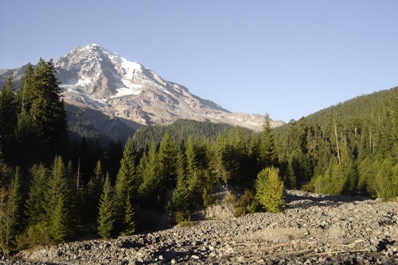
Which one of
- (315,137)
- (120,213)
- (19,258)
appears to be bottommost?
(19,258)

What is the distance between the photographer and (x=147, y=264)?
93.0 feet

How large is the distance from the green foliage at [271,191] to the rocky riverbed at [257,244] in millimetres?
4208

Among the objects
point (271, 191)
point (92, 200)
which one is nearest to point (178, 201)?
point (92, 200)

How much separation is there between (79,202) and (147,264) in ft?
56.5

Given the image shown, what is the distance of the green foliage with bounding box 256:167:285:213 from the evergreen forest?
0.48 ft

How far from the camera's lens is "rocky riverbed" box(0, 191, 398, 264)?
28.2 meters

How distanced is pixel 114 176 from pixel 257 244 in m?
37.6

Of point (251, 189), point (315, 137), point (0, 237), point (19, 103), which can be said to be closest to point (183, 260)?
point (0, 237)

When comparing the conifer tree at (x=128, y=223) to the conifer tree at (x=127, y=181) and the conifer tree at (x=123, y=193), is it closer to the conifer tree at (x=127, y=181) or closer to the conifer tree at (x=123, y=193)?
the conifer tree at (x=123, y=193)

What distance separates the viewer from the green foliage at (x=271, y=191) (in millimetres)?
52000

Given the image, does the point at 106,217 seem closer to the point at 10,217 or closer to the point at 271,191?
the point at 10,217

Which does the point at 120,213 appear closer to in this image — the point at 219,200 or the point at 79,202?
the point at 79,202

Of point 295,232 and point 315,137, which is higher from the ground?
point 315,137

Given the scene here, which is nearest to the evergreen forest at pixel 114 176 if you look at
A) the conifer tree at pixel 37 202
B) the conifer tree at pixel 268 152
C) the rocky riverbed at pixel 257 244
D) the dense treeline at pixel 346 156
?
the conifer tree at pixel 37 202
